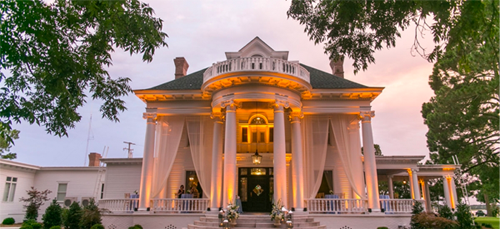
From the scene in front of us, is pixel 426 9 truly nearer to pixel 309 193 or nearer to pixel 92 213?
pixel 309 193

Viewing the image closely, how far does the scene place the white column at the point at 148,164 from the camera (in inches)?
651

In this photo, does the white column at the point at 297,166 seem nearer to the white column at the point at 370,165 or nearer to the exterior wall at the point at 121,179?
the white column at the point at 370,165

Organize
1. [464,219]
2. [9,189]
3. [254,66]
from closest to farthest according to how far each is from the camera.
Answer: [464,219], [254,66], [9,189]

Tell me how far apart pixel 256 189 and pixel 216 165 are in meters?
3.12

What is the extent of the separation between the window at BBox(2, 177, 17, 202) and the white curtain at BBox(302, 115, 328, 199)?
2273cm

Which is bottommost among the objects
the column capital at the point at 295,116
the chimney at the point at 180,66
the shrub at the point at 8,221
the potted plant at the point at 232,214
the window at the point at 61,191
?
the shrub at the point at 8,221

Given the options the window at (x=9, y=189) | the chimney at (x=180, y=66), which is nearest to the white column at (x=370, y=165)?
the chimney at (x=180, y=66)

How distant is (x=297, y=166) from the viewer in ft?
53.4

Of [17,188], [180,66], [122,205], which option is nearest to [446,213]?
[122,205]

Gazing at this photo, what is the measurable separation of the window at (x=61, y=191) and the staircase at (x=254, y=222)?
17.5 metres

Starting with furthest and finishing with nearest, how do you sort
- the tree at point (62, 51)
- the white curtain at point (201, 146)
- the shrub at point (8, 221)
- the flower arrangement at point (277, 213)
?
the shrub at point (8, 221)
the white curtain at point (201, 146)
the flower arrangement at point (277, 213)
the tree at point (62, 51)

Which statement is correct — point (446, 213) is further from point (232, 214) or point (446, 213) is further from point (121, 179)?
point (121, 179)

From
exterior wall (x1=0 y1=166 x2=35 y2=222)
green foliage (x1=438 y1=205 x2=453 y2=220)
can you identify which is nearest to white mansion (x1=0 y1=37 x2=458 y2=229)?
green foliage (x1=438 y1=205 x2=453 y2=220)

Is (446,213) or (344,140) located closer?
(446,213)
